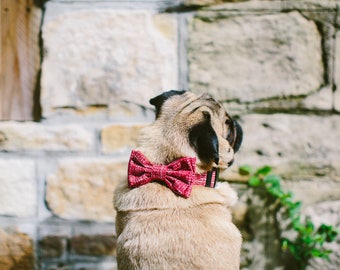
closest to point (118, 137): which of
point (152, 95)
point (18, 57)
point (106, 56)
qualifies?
point (152, 95)

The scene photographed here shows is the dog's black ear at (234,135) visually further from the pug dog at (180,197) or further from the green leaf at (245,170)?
the green leaf at (245,170)

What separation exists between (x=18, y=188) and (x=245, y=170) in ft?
3.24

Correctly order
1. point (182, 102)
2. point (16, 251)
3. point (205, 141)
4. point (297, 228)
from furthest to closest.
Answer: point (16, 251) → point (297, 228) → point (182, 102) → point (205, 141)

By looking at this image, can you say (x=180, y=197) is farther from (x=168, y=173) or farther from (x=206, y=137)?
(x=206, y=137)

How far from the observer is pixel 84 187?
5.68 ft

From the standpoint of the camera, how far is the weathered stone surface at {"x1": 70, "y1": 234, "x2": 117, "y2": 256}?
1753 mm

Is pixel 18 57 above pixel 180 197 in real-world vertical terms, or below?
above

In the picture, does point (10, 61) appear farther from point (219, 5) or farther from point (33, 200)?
point (219, 5)

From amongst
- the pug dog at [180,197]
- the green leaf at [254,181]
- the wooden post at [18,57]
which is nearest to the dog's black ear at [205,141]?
the pug dog at [180,197]

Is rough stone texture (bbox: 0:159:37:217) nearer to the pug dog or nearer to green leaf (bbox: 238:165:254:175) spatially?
the pug dog

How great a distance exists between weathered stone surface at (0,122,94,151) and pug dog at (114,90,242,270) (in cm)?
43

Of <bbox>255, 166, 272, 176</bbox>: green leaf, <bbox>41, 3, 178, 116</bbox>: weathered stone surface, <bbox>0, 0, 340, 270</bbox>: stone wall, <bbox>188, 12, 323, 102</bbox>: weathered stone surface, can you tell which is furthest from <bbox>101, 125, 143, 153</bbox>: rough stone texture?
<bbox>255, 166, 272, 176</bbox>: green leaf

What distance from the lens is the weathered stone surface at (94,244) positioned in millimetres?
1753

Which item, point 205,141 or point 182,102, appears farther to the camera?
point 182,102
